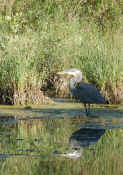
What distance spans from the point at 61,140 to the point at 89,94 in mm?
3320

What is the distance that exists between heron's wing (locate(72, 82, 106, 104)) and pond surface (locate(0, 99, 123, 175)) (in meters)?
0.25

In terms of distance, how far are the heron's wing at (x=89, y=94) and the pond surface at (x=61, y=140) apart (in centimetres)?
25

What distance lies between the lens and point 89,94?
435 inches

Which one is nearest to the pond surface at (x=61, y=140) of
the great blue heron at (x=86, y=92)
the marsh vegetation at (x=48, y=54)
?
the great blue heron at (x=86, y=92)

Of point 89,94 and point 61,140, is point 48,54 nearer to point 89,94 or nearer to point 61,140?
point 89,94

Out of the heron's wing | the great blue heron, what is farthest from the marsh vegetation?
the heron's wing

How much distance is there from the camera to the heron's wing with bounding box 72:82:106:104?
1102cm

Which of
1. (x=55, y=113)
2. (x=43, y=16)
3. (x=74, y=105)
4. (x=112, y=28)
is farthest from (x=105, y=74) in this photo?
(x=112, y=28)

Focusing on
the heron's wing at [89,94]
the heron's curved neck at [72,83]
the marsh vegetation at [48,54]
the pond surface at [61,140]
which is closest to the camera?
the pond surface at [61,140]

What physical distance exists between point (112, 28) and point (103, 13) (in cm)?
133

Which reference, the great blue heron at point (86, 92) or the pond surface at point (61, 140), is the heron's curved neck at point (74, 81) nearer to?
the great blue heron at point (86, 92)

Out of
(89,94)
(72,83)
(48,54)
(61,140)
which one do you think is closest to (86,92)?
(89,94)

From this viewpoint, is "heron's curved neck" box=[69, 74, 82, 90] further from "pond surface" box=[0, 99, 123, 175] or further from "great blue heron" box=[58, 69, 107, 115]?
"pond surface" box=[0, 99, 123, 175]

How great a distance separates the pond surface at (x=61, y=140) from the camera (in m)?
5.98
